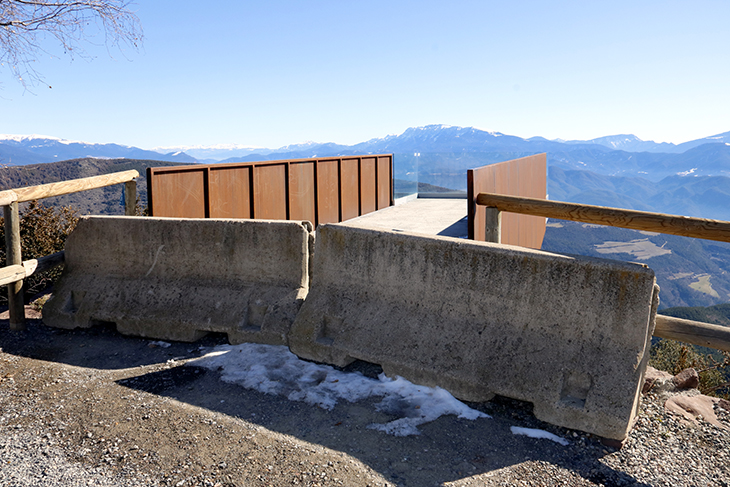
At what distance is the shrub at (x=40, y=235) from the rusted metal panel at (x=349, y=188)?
20.5 ft

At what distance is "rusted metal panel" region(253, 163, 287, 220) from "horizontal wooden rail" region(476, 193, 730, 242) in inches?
177

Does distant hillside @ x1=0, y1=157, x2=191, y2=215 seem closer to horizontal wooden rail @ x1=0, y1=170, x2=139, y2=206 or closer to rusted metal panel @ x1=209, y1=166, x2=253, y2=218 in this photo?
rusted metal panel @ x1=209, y1=166, x2=253, y2=218

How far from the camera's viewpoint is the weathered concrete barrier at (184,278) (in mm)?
5426

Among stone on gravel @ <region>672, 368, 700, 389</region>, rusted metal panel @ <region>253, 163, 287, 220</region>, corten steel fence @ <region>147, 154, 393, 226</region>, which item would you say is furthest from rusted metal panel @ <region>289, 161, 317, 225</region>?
stone on gravel @ <region>672, 368, 700, 389</region>

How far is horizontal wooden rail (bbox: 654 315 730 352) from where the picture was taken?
14.0 ft

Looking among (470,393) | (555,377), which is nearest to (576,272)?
(555,377)

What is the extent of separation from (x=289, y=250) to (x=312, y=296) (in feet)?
1.89

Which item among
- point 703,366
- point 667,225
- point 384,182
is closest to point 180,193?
point 667,225

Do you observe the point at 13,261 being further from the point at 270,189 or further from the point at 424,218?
the point at 424,218

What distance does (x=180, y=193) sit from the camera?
7684 millimetres

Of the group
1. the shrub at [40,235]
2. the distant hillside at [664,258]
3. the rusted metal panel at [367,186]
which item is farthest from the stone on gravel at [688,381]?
the distant hillside at [664,258]

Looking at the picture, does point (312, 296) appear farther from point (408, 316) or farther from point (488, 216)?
point (488, 216)

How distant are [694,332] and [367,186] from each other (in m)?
11.9

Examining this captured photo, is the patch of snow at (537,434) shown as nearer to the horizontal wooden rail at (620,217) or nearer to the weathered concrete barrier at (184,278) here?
the horizontal wooden rail at (620,217)
